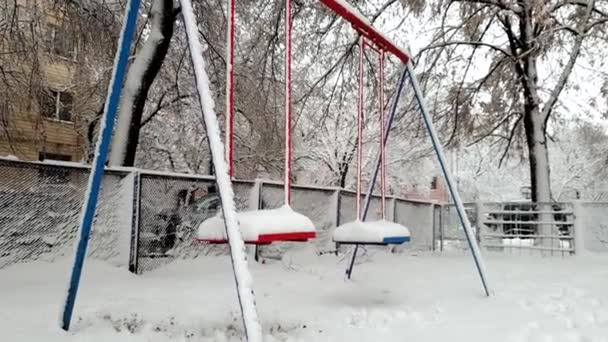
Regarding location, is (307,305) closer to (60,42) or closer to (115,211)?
(115,211)

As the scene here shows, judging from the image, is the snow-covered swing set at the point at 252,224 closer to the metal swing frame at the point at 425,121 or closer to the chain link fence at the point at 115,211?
the metal swing frame at the point at 425,121

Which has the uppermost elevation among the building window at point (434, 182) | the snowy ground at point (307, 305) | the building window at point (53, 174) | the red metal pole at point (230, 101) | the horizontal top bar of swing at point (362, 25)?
the building window at point (434, 182)

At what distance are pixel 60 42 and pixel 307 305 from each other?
587 cm

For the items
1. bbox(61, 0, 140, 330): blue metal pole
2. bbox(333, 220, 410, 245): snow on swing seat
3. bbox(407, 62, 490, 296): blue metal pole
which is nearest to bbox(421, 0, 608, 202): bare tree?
bbox(407, 62, 490, 296): blue metal pole

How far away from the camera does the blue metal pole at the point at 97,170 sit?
3.64 meters

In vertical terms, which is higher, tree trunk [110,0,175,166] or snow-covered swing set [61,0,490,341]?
tree trunk [110,0,175,166]

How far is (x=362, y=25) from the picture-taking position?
497cm

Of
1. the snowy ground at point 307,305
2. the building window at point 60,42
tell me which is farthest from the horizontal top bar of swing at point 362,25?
the building window at point 60,42

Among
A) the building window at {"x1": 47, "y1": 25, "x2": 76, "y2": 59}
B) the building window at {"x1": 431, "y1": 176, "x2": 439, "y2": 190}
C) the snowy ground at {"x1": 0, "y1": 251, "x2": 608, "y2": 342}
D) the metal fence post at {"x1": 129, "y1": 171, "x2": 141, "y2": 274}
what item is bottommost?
the snowy ground at {"x1": 0, "y1": 251, "x2": 608, "y2": 342}

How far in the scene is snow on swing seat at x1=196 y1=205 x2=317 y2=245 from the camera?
293 cm

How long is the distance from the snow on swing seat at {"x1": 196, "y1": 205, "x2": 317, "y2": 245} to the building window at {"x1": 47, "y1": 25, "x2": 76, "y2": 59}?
5.65 metres

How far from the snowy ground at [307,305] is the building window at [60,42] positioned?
3.63 metres

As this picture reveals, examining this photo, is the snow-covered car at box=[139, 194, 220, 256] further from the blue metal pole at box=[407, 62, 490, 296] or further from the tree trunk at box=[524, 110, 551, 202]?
the tree trunk at box=[524, 110, 551, 202]

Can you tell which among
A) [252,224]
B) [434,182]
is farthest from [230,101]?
[434,182]
